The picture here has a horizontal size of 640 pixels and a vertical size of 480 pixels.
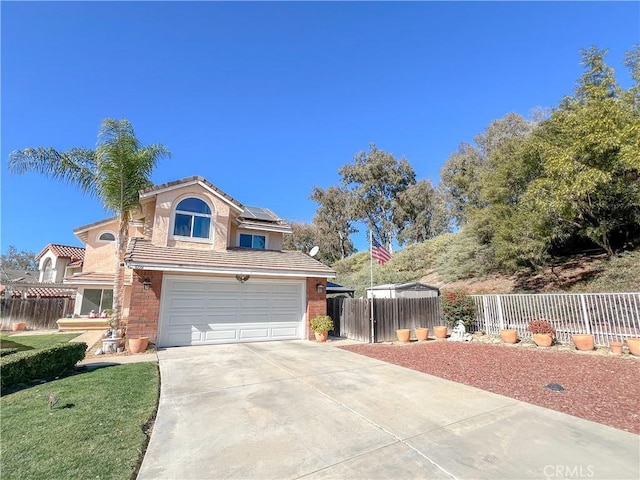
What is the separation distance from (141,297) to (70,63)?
8.42 metres

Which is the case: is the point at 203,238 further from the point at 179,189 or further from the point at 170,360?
the point at 170,360

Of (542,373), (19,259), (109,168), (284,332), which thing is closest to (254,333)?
(284,332)

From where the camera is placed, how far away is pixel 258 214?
59.2 feet

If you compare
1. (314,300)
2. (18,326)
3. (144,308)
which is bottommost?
(18,326)

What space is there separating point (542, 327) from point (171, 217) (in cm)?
1413

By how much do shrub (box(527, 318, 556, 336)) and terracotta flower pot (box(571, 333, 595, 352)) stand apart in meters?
0.82

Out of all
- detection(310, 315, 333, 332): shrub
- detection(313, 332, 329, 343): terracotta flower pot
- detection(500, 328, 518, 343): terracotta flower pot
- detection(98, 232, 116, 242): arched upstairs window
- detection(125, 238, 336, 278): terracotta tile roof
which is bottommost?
Answer: detection(313, 332, 329, 343): terracotta flower pot

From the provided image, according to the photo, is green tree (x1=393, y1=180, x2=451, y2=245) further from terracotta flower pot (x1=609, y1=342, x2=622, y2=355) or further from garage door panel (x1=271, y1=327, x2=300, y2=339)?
terracotta flower pot (x1=609, y1=342, x2=622, y2=355)

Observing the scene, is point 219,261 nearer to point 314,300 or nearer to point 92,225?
point 314,300

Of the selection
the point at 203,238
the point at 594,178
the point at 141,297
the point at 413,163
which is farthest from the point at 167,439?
the point at 413,163

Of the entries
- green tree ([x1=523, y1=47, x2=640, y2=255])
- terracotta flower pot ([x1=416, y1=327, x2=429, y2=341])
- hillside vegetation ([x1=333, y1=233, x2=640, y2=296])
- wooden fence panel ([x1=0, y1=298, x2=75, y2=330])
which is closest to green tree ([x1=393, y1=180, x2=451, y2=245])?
hillside vegetation ([x1=333, y1=233, x2=640, y2=296])

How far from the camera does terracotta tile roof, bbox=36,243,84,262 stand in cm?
2364

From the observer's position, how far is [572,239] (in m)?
18.7

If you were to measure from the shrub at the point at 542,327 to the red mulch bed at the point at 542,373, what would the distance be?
81 centimetres
